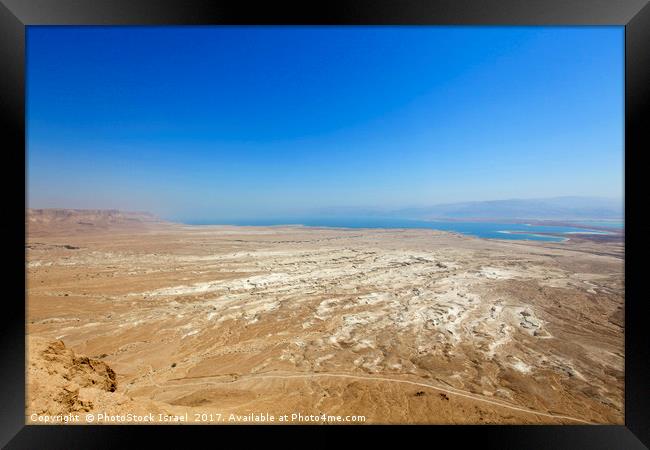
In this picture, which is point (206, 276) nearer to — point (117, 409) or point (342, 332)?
point (342, 332)

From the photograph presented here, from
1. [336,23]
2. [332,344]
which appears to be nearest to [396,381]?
[332,344]

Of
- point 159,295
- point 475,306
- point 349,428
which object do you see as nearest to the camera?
point 349,428

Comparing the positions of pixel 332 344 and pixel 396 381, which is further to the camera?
pixel 332 344

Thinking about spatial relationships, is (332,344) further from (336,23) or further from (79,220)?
(79,220)

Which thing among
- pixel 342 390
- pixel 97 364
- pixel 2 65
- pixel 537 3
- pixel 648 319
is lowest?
pixel 342 390

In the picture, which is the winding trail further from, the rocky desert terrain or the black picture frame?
the black picture frame

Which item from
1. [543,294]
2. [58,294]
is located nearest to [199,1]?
[58,294]
